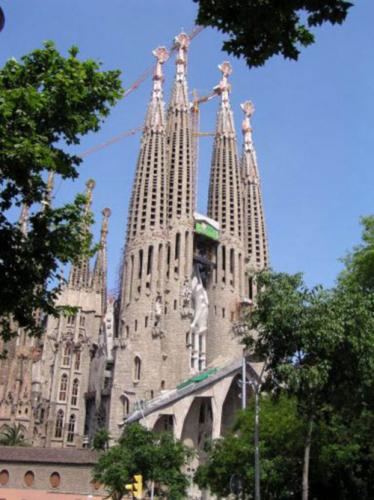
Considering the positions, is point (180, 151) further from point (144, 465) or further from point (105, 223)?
point (144, 465)

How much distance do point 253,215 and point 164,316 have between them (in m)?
23.8

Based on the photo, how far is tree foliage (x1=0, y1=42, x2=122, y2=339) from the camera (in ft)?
47.7

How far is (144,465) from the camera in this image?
36125 mm

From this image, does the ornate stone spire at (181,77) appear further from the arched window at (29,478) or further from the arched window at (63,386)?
the arched window at (29,478)

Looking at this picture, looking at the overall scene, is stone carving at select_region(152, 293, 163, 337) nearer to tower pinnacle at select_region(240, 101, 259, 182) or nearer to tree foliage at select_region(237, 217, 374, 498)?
tower pinnacle at select_region(240, 101, 259, 182)

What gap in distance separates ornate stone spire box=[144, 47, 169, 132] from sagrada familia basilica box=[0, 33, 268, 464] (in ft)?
0.51

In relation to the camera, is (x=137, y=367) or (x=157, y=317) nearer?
(x=137, y=367)

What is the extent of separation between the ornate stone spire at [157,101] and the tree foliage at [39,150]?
2617 inches

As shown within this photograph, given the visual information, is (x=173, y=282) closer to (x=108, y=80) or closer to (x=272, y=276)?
(x=272, y=276)

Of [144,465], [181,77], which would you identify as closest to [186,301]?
[181,77]

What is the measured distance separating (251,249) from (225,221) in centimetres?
600

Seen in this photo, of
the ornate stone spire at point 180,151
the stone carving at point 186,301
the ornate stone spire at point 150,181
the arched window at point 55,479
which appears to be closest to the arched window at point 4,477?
the arched window at point 55,479

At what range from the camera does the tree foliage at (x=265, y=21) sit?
29.3ft

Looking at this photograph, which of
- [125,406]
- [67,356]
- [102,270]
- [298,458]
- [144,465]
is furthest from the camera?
[102,270]
